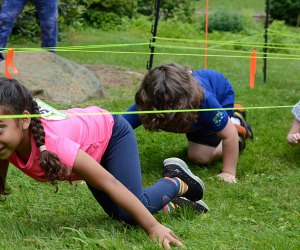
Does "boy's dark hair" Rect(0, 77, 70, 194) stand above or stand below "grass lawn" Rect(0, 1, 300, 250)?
above

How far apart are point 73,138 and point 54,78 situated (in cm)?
345

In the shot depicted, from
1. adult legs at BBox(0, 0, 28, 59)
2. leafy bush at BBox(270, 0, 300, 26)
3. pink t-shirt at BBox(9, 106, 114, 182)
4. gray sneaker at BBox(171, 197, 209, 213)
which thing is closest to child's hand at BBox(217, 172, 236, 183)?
gray sneaker at BBox(171, 197, 209, 213)

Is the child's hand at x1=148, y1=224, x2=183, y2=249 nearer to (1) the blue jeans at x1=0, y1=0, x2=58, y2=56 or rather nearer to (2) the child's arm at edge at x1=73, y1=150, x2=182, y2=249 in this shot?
(2) the child's arm at edge at x1=73, y1=150, x2=182, y2=249

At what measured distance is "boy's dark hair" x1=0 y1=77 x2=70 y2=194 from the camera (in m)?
2.52

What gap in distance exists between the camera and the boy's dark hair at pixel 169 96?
3.59 metres

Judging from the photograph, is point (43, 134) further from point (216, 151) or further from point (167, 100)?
point (216, 151)

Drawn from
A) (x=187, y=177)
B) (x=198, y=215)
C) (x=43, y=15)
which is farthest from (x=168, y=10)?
(x=198, y=215)

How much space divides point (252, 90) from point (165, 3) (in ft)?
32.8

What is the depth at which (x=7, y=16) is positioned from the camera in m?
6.31

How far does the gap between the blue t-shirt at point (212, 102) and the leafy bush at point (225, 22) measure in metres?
11.6

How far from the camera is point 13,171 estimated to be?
3.93 meters

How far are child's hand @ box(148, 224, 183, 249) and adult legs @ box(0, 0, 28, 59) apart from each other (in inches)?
157

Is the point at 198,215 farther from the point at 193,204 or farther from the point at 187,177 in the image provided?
the point at 187,177

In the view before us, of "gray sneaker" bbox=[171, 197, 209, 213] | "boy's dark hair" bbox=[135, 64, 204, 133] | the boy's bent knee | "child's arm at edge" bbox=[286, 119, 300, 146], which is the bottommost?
the boy's bent knee
